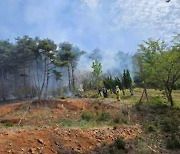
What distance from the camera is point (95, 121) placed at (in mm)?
27172

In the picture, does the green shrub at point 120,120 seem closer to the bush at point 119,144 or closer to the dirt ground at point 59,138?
the dirt ground at point 59,138

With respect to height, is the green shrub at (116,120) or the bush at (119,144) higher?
the green shrub at (116,120)

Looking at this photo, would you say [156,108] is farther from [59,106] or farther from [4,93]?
[4,93]

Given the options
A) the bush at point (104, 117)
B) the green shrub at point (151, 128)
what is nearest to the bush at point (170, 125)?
the green shrub at point (151, 128)

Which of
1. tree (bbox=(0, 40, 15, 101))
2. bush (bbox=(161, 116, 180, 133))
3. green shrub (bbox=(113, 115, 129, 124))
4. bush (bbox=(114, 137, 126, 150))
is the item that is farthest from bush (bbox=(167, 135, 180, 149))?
tree (bbox=(0, 40, 15, 101))

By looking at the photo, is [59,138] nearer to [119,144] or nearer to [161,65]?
[119,144]

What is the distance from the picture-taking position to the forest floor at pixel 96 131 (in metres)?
18.3

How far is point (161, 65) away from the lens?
3875cm

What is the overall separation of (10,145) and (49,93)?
155ft

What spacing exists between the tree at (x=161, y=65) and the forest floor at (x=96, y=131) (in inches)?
154

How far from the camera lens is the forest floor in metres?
18.3

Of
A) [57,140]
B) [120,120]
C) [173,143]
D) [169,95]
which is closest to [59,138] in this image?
[57,140]

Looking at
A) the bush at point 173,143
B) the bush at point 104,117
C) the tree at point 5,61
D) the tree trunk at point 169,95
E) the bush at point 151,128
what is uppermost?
the tree at point 5,61

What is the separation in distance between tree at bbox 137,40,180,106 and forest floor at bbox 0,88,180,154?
12.9ft
